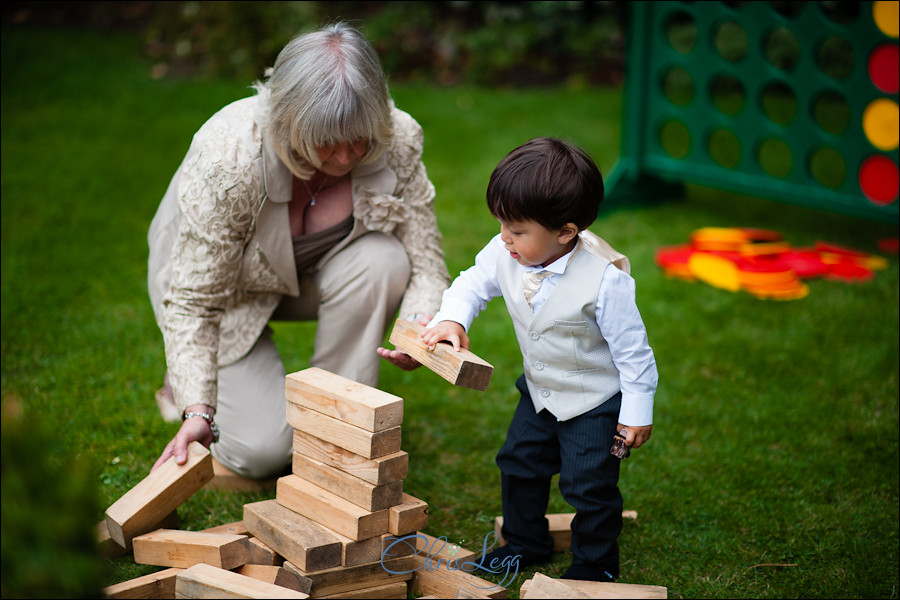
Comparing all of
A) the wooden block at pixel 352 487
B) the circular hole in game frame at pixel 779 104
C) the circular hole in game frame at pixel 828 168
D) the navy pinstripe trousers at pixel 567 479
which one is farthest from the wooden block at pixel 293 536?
the circular hole in game frame at pixel 779 104

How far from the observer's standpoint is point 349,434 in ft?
7.27

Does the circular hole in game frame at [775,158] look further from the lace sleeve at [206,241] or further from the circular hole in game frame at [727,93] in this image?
the lace sleeve at [206,241]

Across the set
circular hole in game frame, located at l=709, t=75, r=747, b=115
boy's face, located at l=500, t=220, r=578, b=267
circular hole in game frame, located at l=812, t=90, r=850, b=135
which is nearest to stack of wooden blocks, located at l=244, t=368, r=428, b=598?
Result: boy's face, located at l=500, t=220, r=578, b=267

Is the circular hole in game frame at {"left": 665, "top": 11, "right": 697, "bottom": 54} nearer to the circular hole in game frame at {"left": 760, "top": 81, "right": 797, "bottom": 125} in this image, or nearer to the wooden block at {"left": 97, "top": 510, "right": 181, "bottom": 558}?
the circular hole in game frame at {"left": 760, "top": 81, "right": 797, "bottom": 125}

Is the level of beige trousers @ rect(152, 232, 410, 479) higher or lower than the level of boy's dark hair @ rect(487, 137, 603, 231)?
lower

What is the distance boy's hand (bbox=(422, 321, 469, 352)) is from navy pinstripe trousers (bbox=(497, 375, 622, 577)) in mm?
308

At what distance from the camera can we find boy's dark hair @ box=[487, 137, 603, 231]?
2.12 m

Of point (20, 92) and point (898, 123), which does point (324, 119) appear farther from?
point (20, 92)

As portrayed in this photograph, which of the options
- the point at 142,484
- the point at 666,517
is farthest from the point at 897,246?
the point at 142,484

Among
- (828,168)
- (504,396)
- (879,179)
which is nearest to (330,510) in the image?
(504,396)

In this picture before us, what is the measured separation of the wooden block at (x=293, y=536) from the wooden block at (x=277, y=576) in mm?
36

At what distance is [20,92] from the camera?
24.2 feet

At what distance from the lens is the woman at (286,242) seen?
8.20 ft

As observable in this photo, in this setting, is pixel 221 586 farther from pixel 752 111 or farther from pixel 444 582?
pixel 752 111
